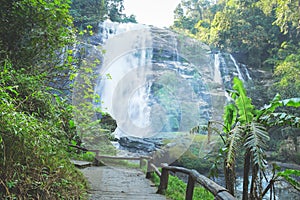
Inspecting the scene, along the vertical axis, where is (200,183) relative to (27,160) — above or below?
below

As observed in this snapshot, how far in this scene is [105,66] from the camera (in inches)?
172

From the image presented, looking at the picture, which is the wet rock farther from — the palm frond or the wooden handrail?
the palm frond

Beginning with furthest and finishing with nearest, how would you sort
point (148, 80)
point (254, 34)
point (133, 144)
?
point (254, 34) < point (133, 144) < point (148, 80)

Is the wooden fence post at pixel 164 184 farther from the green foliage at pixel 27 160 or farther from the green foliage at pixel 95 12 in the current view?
the green foliage at pixel 95 12

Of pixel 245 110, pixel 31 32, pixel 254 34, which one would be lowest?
pixel 245 110

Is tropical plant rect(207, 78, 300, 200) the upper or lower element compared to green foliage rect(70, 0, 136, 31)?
lower

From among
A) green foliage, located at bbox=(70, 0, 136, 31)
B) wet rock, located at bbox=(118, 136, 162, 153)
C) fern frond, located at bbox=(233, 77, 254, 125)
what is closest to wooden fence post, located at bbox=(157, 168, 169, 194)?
fern frond, located at bbox=(233, 77, 254, 125)

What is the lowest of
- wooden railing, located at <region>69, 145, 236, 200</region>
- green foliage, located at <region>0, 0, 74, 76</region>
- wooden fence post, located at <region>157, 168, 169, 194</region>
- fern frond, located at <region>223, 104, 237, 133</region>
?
wooden fence post, located at <region>157, 168, 169, 194</region>

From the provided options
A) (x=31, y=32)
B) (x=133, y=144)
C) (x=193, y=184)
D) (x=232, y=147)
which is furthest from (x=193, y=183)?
(x=133, y=144)

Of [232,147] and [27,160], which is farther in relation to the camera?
[232,147]

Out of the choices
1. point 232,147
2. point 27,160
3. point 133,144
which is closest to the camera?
point 27,160

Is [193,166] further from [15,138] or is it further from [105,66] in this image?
[15,138]

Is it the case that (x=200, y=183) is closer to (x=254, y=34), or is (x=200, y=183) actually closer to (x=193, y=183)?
(x=193, y=183)

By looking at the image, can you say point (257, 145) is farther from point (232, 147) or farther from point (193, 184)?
point (193, 184)
